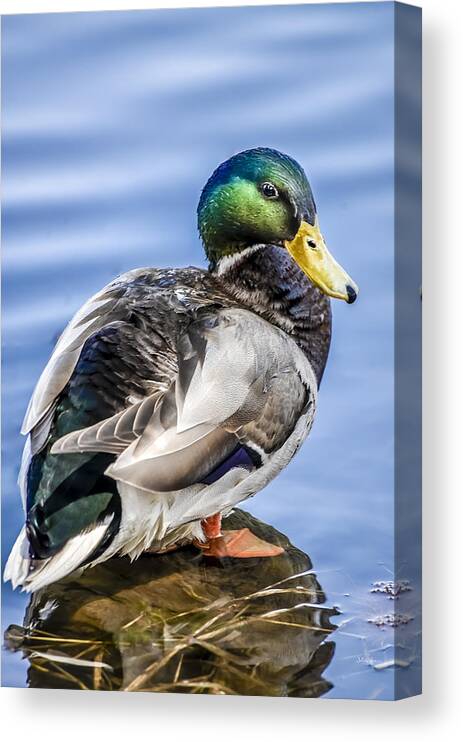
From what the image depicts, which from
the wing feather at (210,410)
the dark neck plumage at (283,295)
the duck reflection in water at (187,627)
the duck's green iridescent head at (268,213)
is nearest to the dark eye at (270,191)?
the duck's green iridescent head at (268,213)

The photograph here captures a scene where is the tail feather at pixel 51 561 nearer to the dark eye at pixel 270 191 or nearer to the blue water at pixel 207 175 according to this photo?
the blue water at pixel 207 175

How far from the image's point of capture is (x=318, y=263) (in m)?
3.92

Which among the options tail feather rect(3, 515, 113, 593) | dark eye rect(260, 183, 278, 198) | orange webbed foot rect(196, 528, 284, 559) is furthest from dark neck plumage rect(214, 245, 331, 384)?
tail feather rect(3, 515, 113, 593)

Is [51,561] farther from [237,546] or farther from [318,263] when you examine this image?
[318,263]

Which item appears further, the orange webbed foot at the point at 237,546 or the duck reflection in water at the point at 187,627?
the orange webbed foot at the point at 237,546

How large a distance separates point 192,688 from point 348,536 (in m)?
0.50

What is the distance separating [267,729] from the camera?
12.9ft

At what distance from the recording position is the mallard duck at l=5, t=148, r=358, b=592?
3.84 m

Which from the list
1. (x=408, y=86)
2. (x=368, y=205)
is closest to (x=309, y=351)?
(x=368, y=205)

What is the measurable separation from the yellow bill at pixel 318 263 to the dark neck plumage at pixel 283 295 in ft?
0.07

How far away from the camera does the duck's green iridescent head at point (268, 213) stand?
3914 millimetres

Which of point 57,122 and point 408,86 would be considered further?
point 57,122

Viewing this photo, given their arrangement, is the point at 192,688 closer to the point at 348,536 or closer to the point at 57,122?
the point at 348,536

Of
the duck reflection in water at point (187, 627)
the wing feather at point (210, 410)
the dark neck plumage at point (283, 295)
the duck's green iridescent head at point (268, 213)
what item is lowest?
the duck reflection in water at point (187, 627)
